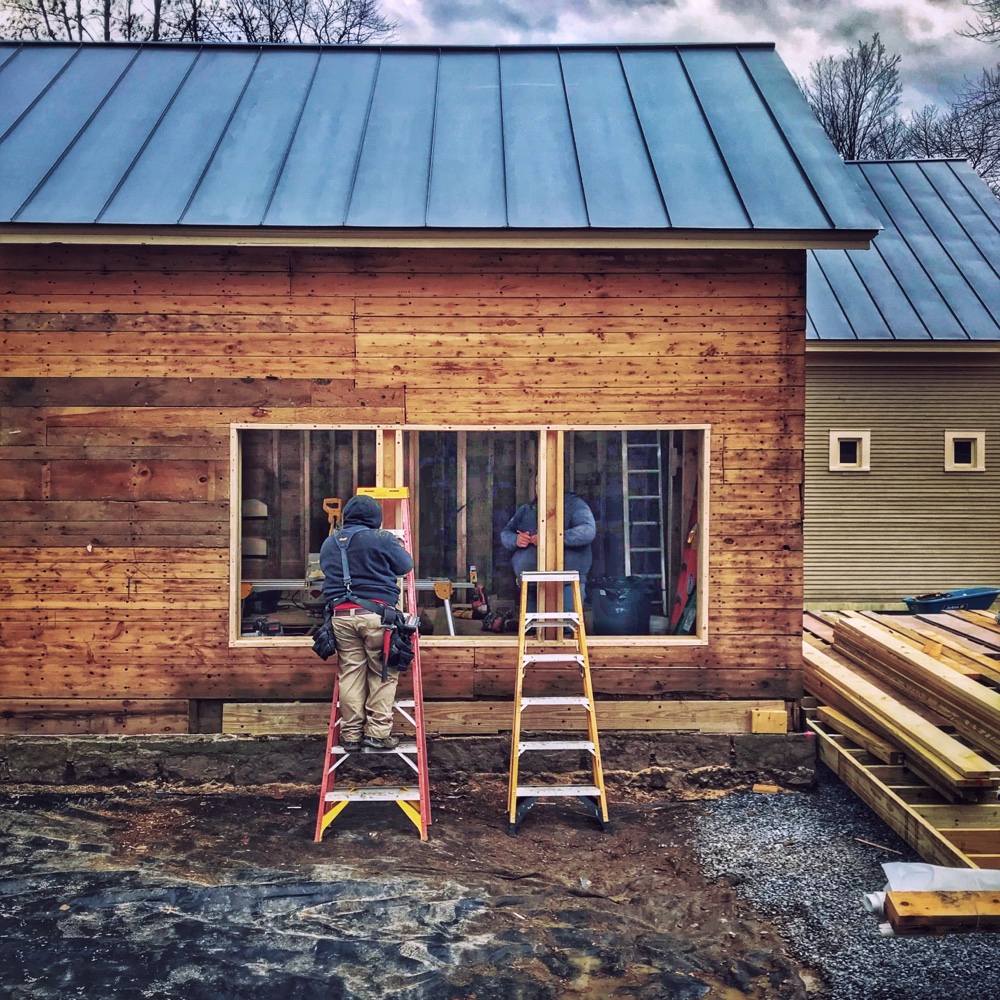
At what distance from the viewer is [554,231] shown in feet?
24.2

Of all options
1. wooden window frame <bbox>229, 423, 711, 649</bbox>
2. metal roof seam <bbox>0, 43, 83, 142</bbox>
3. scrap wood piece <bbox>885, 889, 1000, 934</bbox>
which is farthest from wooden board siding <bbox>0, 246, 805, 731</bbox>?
scrap wood piece <bbox>885, 889, 1000, 934</bbox>

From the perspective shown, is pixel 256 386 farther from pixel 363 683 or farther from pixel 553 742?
pixel 553 742

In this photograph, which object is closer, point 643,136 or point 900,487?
point 643,136

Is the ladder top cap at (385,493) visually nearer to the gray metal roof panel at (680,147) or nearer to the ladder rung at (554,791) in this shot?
the ladder rung at (554,791)

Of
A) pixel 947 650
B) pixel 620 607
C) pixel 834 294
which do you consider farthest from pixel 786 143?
pixel 834 294

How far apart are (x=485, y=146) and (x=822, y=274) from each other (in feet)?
24.2

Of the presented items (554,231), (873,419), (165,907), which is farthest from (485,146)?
(873,419)

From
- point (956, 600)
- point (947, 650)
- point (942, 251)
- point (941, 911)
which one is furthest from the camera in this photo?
point (942, 251)

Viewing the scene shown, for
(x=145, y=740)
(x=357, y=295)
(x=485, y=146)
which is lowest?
(x=145, y=740)

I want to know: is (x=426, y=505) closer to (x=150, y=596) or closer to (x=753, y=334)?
(x=150, y=596)

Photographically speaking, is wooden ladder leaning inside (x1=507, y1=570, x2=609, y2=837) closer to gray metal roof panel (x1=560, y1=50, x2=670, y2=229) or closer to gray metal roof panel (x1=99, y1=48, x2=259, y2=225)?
gray metal roof panel (x1=560, y1=50, x2=670, y2=229)

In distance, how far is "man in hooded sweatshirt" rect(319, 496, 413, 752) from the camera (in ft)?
22.4

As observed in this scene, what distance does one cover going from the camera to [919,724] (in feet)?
23.9

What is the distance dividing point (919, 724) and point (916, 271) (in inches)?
351
